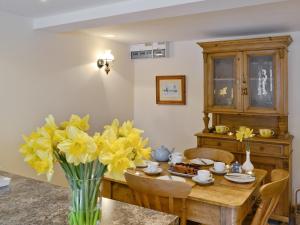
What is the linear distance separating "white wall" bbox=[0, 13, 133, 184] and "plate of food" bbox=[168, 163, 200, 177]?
65.2 inches

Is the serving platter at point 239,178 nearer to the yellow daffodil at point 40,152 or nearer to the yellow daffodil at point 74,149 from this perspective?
the yellow daffodil at point 74,149

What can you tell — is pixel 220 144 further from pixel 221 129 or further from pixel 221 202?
pixel 221 202

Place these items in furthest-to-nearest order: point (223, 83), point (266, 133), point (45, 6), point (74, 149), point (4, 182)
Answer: point (223, 83) → point (266, 133) → point (45, 6) → point (4, 182) → point (74, 149)

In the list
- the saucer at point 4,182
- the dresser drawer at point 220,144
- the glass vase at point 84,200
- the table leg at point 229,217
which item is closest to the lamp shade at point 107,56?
the dresser drawer at point 220,144

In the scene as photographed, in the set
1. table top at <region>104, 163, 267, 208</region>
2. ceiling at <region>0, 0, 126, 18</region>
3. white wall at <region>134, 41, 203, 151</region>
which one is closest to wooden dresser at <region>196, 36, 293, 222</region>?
white wall at <region>134, 41, 203, 151</region>

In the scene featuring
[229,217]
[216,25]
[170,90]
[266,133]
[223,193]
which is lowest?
[229,217]

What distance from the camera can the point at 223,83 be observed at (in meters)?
3.67

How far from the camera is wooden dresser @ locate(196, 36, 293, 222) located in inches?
128

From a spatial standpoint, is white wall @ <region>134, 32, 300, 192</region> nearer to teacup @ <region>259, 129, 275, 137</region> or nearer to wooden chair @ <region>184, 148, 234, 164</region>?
teacup @ <region>259, 129, 275, 137</region>

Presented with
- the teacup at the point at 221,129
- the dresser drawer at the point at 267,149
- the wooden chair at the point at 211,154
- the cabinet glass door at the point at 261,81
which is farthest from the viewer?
the teacup at the point at 221,129

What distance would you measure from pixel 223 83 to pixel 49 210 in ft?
9.19

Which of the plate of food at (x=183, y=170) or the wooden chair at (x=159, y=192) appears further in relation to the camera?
the plate of food at (x=183, y=170)

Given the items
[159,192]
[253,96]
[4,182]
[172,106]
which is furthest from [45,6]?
[253,96]

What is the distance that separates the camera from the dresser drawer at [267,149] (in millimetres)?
3219
